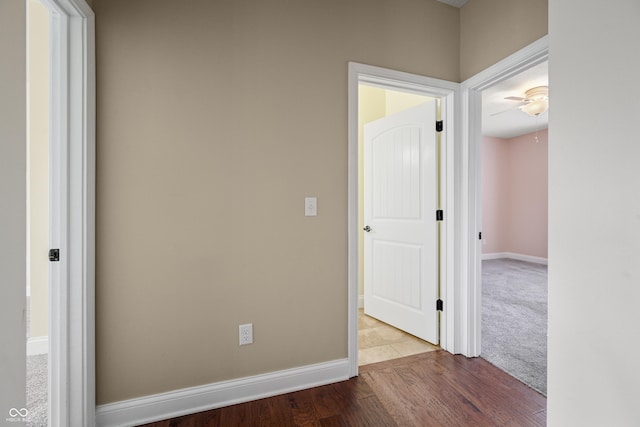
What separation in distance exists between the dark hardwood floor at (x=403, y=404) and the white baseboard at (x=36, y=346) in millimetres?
1373

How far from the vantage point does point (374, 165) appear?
3.13 m

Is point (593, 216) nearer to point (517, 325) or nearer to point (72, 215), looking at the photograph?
point (72, 215)

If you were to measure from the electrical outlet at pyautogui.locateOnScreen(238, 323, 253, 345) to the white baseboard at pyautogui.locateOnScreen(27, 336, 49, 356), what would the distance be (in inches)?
67.3

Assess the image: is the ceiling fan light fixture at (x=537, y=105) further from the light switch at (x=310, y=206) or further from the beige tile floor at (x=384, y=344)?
the light switch at (x=310, y=206)

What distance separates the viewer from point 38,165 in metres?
2.22

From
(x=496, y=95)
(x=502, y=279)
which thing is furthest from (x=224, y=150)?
(x=502, y=279)

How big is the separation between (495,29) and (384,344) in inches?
100

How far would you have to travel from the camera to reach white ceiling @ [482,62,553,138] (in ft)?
12.2

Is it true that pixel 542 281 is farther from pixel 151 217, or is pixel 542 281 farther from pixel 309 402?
pixel 151 217

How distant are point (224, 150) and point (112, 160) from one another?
1.88 ft

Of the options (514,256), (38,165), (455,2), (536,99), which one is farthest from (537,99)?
(38,165)

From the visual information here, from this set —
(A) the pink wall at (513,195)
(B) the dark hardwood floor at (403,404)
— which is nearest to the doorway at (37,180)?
(B) the dark hardwood floor at (403,404)

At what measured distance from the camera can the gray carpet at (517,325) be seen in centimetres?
216

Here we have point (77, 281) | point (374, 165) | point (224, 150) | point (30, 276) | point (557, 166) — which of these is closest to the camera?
point (557, 166)
